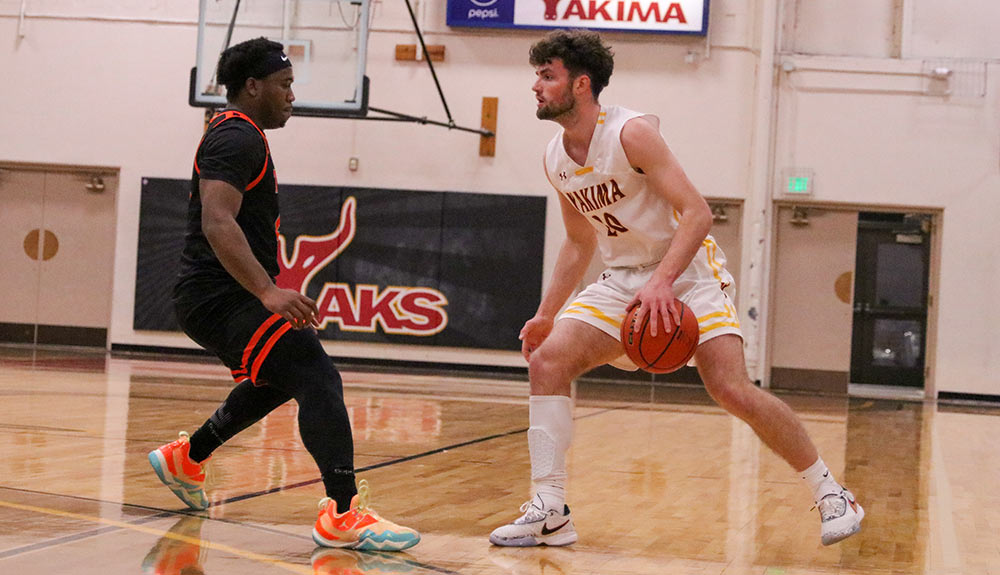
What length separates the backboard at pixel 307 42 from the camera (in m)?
11.7

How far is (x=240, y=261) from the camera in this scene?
10.6 ft

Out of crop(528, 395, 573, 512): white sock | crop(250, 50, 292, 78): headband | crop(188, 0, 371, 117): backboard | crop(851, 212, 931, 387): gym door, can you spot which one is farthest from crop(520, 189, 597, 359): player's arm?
crop(851, 212, 931, 387): gym door

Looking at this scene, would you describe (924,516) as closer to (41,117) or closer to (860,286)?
(860,286)

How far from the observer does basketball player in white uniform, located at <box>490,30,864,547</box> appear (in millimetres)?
3557

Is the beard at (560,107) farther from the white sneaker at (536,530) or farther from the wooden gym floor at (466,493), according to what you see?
the wooden gym floor at (466,493)

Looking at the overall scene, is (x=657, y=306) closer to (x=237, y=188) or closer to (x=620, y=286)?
(x=620, y=286)

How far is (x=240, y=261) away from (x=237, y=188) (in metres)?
0.24

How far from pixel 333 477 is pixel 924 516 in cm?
247

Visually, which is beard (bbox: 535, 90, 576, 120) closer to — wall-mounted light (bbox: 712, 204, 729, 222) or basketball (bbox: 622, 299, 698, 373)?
basketball (bbox: 622, 299, 698, 373)

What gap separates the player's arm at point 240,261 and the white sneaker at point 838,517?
169 cm

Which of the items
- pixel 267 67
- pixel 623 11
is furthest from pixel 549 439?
pixel 623 11

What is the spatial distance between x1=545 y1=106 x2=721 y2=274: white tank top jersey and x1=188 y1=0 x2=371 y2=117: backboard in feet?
26.6

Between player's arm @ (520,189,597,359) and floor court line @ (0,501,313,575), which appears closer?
floor court line @ (0,501,313,575)

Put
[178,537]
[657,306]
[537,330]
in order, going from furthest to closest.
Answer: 1. [537,330]
2. [657,306]
3. [178,537]
